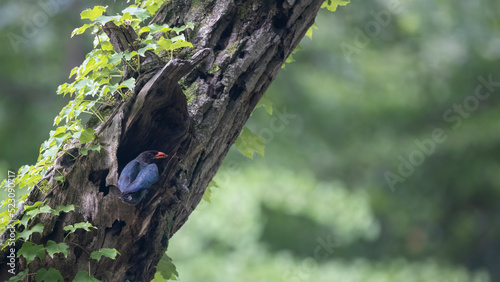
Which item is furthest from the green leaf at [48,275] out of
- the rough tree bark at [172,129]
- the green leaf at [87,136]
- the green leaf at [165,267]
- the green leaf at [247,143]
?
the green leaf at [247,143]

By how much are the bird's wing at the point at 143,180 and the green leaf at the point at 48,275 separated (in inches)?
16.3

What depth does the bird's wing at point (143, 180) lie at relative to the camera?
2051mm

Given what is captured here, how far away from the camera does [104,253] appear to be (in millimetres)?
2102

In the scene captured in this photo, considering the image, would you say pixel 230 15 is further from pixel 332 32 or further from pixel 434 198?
pixel 434 198

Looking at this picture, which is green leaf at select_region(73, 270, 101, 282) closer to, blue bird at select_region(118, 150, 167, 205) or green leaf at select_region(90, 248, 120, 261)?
green leaf at select_region(90, 248, 120, 261)

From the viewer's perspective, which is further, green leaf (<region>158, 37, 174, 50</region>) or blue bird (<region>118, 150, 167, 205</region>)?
green leaf (<region>158, 37, 174, 50</region>)

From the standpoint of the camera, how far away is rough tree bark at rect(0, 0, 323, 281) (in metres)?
2.16

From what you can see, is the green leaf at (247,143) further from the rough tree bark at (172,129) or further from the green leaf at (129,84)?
the green leaf at (129,84)

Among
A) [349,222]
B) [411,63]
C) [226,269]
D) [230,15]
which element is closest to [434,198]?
[411,63]

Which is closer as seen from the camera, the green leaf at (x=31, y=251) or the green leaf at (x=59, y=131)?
the green leaf at (x=31, y=251)

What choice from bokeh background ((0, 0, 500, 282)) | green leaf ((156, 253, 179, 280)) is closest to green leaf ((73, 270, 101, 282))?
green leaf ((156, 253, 179, 280))

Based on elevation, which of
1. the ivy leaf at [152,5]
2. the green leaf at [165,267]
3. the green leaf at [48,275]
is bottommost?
the green leaf at [48,275]

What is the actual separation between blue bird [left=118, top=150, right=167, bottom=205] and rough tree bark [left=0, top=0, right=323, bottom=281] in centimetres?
4

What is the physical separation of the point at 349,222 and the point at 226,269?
2255 mm
